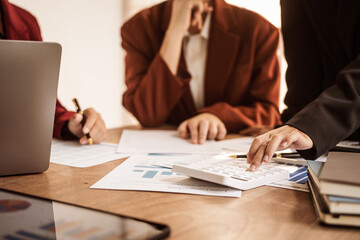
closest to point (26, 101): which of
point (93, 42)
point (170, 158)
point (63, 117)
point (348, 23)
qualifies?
point (170, 158)

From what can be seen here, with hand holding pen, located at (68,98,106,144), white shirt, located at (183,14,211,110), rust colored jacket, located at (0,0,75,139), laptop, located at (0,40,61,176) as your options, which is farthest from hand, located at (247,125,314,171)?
white shirt, located at (183,14,211,110)

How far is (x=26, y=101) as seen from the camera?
0.63 metres

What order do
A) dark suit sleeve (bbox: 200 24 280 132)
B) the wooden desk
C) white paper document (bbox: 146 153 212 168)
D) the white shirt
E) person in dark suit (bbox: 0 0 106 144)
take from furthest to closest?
the white shirt → dark suit sleeve (bbox: 200 24 280 132) → person in dark suit (bbox: 0 0 106 144) → white paper document (bbox: 146 153 212 168) → the wooden desk

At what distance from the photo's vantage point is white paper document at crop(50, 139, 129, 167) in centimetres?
79

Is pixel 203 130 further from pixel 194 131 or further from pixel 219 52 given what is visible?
pixel 219 52

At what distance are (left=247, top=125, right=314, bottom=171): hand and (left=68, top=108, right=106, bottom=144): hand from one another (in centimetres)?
53

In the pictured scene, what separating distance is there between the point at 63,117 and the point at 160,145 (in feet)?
1.09

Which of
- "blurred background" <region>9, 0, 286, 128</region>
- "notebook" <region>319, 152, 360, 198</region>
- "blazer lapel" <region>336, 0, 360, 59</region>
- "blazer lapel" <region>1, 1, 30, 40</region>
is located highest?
"blazer lapel" <region>336, 0, 360, 59</region>

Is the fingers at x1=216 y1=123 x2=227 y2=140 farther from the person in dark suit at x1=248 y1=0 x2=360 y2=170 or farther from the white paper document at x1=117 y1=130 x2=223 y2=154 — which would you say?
the person in dark suit at x1=248 y1=0 x2=360 y2=170

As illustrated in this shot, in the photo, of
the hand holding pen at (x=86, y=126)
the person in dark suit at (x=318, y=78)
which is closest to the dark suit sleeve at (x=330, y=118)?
the person in dark suit at (x=318, y=78)

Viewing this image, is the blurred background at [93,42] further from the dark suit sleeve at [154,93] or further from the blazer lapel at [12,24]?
the blazer lapel at [12,24]

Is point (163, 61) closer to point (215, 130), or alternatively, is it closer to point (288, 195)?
point (215, 130)

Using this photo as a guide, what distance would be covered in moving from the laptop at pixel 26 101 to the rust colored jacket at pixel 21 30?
0.41 m

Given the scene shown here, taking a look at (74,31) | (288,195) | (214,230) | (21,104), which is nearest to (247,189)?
(288,195)
